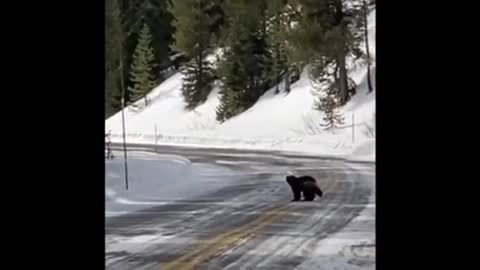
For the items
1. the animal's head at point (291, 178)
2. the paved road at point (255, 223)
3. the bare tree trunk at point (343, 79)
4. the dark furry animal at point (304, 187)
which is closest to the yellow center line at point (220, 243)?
the paved road at point (255, 223)

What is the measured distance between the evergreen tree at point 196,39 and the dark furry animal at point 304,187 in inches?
42.4

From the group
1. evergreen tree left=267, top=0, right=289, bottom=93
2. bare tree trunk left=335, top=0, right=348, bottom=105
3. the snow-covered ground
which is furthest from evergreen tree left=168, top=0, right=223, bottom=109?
bare tree trunk left=335, top=0, right=348, bottom=105

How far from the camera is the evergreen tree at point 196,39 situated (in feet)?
9.05

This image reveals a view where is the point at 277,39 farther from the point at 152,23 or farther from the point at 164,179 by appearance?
the point at 164,179

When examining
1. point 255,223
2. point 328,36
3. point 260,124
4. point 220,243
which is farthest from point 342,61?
point 220,243

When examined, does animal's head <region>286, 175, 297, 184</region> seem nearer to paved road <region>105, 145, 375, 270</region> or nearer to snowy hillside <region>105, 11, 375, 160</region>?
paved road <region>105, 145, 375, 270</region>

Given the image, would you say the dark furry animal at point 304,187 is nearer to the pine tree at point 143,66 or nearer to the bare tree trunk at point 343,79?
the bare tree trunk at point 343,79

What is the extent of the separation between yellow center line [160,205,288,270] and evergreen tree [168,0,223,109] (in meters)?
0.67
